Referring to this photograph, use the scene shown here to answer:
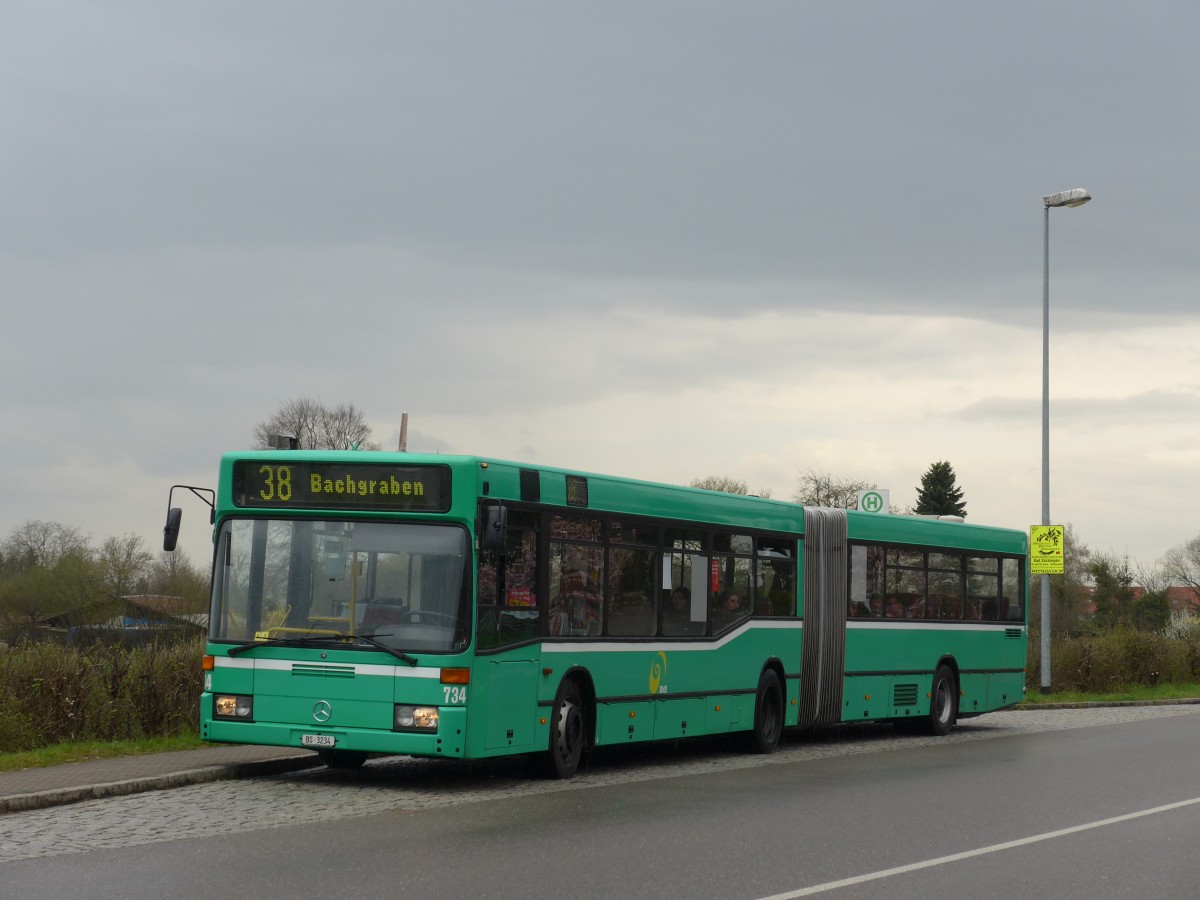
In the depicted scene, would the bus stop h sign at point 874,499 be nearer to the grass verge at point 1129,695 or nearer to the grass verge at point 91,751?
the grass verge at point 1129,695

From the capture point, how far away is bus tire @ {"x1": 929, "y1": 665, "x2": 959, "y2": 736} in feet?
74.9

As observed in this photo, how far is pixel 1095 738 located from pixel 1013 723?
13.4ft

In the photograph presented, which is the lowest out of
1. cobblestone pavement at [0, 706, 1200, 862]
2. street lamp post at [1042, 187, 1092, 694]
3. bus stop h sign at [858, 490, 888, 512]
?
cobblestone pavement at [0, 706, 1200, 862]

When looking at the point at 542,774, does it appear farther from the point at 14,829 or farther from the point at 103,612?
the point at 103,612

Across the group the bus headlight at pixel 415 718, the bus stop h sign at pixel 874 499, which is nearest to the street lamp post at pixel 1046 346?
the bus stop h sign at pixel 874 499

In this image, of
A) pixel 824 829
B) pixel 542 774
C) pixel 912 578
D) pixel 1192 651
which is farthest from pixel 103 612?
pixel 824 829

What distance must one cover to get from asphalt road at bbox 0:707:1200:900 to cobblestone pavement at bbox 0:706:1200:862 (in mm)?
39

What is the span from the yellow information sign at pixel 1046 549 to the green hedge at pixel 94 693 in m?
18.8

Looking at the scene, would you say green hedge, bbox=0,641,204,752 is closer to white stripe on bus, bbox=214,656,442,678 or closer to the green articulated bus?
the green articulated bus

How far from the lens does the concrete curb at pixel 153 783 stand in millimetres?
11930

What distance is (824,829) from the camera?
11430 mm

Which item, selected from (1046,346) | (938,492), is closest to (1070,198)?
(1046,346)

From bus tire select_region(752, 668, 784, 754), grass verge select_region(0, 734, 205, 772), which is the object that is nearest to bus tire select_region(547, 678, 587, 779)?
grass verge select_region(0, 734, 205, 772)

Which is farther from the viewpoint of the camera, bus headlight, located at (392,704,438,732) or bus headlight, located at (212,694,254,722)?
bus headlight, located at (212,694,254,722)
